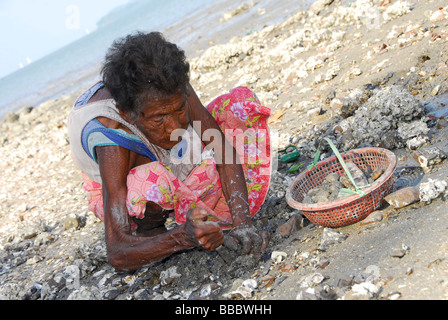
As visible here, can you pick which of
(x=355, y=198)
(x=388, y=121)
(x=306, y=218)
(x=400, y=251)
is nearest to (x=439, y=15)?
(x=388, y=121)

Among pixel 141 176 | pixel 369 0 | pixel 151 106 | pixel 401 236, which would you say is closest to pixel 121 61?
pixel 151 106

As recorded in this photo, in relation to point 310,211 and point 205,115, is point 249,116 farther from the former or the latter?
point 310,211

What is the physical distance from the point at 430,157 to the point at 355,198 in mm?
728

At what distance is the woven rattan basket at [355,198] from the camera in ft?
6.91

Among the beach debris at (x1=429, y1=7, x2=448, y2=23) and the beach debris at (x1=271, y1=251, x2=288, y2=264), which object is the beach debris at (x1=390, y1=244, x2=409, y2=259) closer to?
the beach debris at (x1=271, y1=251, x2=288, y2=264)

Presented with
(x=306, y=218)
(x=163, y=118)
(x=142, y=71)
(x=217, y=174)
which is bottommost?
(x=306, y=218)

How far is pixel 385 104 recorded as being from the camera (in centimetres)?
306

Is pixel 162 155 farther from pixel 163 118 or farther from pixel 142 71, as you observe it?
pixel 142 71

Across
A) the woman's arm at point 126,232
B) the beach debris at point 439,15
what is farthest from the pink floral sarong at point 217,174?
the beach debris at point 439,15

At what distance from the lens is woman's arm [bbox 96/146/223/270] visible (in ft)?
6.16

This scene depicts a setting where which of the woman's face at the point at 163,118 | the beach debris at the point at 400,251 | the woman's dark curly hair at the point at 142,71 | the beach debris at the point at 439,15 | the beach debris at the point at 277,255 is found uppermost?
the woman's dark curly hair at the point at 142,71

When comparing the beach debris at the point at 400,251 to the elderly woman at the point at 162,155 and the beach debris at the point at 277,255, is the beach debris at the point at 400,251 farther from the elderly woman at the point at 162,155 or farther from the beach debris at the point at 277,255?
the elderly woman at the point at 162,155

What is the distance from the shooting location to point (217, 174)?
8.57ft
